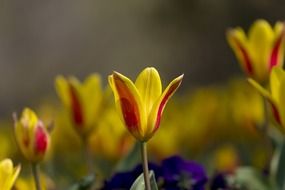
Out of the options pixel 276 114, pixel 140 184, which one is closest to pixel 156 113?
pixel 140 184

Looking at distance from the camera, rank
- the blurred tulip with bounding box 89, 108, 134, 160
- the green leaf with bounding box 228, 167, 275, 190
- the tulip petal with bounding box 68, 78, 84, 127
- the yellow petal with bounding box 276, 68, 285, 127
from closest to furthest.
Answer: the yellow petal with bounding box 276, 68, 285, 127 → the green leaf with bounding box 228, 167, 275, 190 → the tulip petal with bounding box 68, 78, 84, 127 → the blurred tulip with bounding box 89, 108, 134, 160

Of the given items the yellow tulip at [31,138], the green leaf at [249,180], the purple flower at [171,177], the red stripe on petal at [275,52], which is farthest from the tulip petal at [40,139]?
the red stripe on petal at [275,52]

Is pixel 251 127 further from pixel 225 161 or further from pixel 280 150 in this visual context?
pixel 280 150

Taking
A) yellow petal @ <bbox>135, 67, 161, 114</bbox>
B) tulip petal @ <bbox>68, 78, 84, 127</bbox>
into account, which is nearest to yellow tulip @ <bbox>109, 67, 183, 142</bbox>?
yellow petal @ <bbox>135, 67, 161, 114</bbox>

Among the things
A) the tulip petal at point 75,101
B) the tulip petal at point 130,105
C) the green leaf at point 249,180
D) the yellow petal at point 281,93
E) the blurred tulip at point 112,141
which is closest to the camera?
the tulip petal at point 130,105

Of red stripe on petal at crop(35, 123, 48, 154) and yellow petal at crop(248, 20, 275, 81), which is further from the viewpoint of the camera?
yellow petal at crop(248, 20, 275, 81)

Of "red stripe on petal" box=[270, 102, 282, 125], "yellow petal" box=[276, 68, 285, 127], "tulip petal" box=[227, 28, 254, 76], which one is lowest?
→ "red stripe on petal" box=[270, 102, 282, 125]

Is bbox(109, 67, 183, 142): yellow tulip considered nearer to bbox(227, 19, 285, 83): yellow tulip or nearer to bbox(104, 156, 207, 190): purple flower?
bbox(104, 156, 207, 190): purple flower

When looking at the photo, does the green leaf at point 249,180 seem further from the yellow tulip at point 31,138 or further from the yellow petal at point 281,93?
the yellow tulip at point 31,138
